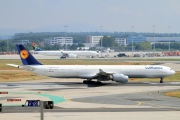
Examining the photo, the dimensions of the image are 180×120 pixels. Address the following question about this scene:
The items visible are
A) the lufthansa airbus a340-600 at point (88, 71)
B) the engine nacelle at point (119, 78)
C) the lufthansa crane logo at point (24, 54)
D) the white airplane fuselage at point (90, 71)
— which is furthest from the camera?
the lufthansa crane logo at point (24, 54)

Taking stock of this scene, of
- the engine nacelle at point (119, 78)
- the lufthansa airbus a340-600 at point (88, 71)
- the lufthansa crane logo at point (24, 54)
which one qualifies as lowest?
the engine nacelle at point (119, 78)

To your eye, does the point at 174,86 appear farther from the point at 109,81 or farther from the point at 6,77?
the point at 6,77

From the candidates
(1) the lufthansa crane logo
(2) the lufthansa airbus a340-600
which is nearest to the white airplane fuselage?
(2) the lufthansa airbus a340-600

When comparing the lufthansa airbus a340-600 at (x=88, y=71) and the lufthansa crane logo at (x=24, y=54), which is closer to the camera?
the lufthansa airbus a340-600 at (x=88, y=71)

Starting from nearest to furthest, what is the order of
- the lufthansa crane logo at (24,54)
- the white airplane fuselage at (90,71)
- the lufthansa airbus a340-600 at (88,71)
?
the lufthansa airbus a340-600 at (88,71), the white airplane fuselage at (90,71), the lufthansa crane logo at (24,54)

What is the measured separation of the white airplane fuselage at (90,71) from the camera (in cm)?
8569

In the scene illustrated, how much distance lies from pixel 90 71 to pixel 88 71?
45 centimetres

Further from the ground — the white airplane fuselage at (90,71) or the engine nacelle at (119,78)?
the white airplane fuselage at (90,71)

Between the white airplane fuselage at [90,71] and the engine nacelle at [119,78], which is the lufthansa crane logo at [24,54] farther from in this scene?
the engine nacelle at [119,78]

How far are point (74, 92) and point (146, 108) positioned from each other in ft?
65.3

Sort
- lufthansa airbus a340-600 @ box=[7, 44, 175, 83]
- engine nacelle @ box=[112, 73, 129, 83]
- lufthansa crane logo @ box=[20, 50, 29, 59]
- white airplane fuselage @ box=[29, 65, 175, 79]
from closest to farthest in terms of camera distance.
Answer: engine nacelle @ box=[112, 73, 129, 83]
lufthansa airbus a340-600 @ box=[7, 44, 175, 83]
white airplane fuselage @ box=[29, 65, 175, 79]
lufthansa crane logo @ box=[20, 50, 29, 59]

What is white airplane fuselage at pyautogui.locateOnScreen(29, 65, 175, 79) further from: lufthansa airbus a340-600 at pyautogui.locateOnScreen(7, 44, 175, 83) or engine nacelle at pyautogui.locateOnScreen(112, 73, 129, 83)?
engine nacelle at pyautogui.locateOnScreen(112, 73, 129, 83)

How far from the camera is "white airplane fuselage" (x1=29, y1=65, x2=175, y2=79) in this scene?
8569cm

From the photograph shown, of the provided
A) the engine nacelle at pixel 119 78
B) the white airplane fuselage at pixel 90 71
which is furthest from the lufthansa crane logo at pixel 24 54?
the engine nacelle at pixel 119 78
